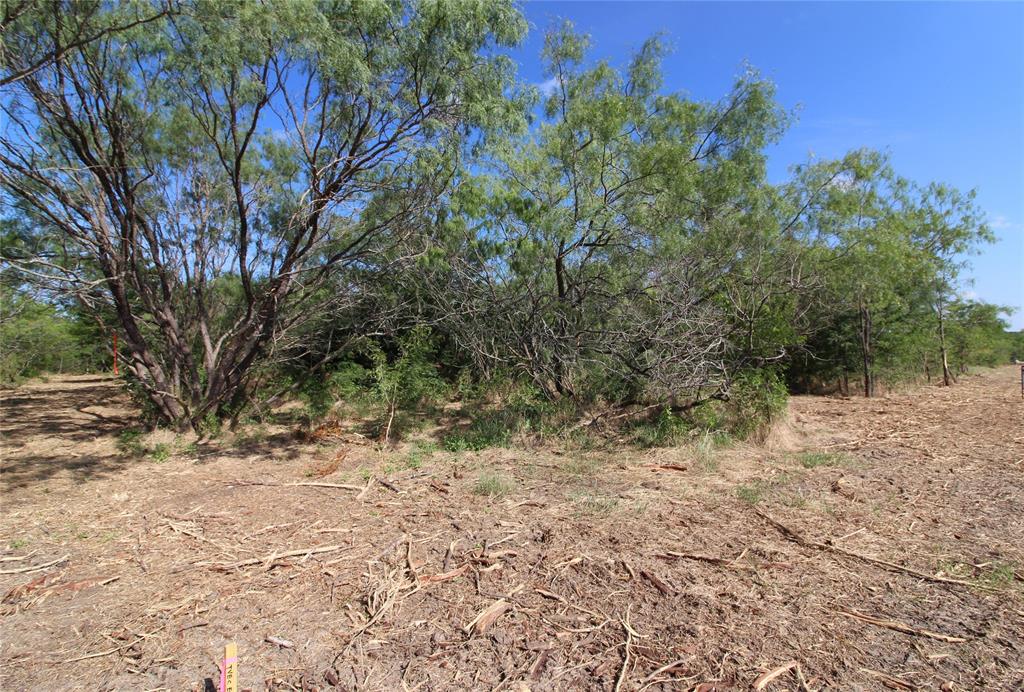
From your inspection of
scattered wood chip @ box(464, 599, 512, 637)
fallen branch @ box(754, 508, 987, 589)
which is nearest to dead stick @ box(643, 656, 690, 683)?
scattered wood chip @ box(464, 599, 512, 637)

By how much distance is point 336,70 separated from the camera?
6844mm

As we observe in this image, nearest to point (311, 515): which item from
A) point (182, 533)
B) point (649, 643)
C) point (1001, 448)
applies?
point (182, 533)

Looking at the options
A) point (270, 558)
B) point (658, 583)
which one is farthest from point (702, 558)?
point (270, 558)

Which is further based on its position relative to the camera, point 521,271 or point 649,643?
point 521,271

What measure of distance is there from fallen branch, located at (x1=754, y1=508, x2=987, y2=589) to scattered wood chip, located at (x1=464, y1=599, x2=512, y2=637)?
8.12 feet

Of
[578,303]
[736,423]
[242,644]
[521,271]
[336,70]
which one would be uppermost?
[336,70]

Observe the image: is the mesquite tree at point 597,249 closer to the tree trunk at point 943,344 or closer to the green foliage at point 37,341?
the green foliage at point 37,341

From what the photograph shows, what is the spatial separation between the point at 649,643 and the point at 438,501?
2852 mm

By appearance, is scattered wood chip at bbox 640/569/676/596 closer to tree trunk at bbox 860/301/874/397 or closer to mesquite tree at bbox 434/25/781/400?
mesquite tree at bbox 434/25/781/400

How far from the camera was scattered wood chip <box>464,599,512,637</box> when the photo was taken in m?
3.03

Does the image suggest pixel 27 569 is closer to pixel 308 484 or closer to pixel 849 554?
pixel 308 484

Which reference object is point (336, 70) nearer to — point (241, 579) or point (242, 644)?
point (241, 579)

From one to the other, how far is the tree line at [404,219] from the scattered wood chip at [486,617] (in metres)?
4.67

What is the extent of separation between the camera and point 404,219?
335 inches
